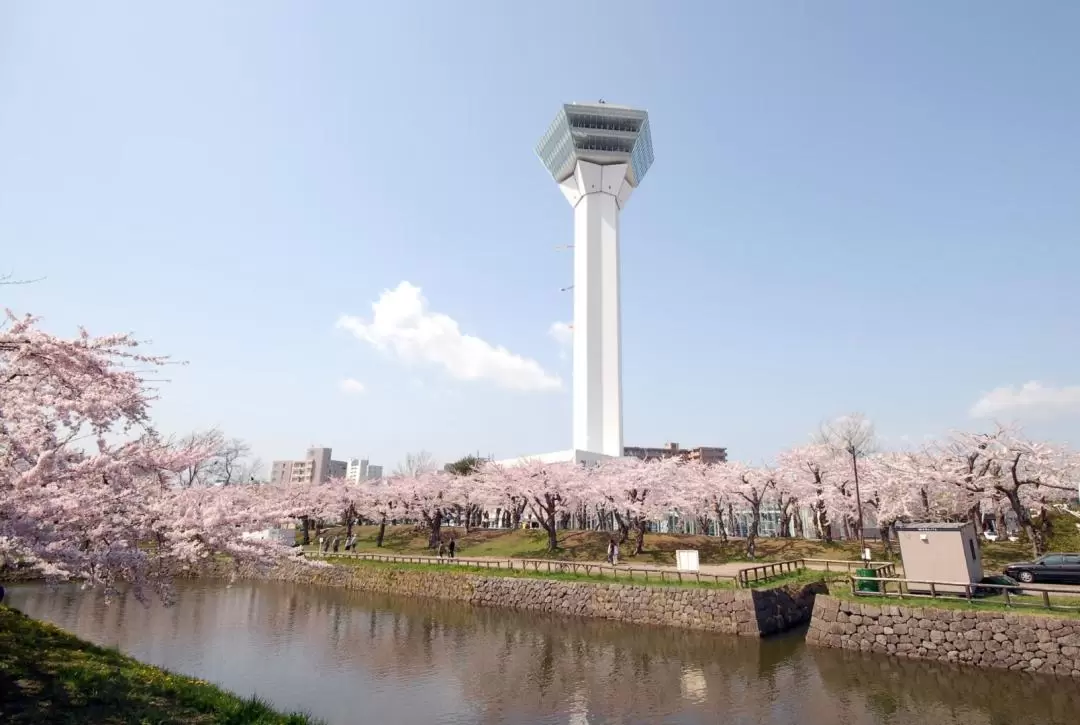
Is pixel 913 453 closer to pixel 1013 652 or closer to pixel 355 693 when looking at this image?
pixel 1013 652

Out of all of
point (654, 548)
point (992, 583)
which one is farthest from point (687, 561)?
point (654, 548)

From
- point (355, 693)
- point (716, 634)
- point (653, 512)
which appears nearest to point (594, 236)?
point (653, 512)

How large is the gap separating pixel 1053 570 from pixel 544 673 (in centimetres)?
2182

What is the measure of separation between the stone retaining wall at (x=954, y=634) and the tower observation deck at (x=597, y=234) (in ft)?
202

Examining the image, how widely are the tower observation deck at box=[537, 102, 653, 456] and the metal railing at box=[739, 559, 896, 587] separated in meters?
49.8

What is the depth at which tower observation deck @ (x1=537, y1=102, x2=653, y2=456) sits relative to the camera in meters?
86.1

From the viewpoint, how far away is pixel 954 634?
771 inches

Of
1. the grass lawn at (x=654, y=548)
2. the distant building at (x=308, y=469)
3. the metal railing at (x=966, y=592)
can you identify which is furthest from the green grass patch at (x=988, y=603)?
the distant building at (x=308, y=469)

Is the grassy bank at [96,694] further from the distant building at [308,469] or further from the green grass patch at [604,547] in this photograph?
the distant building at [308,469]

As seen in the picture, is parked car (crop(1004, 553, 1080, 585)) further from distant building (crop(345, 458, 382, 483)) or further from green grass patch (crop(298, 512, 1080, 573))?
distant building (crop(345, 458, 382, 483))

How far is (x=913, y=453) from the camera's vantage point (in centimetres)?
3944

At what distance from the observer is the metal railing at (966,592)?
62.8ft

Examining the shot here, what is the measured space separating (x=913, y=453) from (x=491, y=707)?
1429 inches

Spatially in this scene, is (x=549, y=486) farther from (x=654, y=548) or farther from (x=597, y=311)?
(x=597, y=311)
